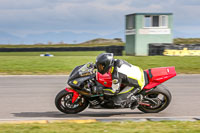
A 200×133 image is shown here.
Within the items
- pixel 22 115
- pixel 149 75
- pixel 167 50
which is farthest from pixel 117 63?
pixel 167 50

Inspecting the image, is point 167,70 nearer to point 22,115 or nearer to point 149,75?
point 149,75

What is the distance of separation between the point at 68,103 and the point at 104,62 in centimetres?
125

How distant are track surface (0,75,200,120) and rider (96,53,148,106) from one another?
483 millimetres

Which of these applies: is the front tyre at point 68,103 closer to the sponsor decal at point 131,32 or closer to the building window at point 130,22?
the sponsor decal at point 131,32

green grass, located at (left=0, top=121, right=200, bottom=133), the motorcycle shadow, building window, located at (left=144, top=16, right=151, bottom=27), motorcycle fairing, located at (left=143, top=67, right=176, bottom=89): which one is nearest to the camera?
green grass, located at (left=0, top=121, right=200, bottom=133)

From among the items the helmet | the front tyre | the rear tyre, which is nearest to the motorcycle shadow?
the front tyre

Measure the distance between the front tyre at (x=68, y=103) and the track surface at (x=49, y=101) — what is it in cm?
11

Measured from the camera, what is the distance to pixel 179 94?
10305mm

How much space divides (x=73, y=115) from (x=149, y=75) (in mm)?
1748

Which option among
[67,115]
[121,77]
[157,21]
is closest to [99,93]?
[121,77]

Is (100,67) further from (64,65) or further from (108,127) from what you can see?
(64,65)

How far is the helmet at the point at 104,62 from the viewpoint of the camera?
6840 millimetres

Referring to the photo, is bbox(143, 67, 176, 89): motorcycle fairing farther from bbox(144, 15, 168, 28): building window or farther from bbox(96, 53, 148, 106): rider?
bbox(144, 15, 168, 28): building window

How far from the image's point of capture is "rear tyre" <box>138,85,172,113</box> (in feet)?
24.1
